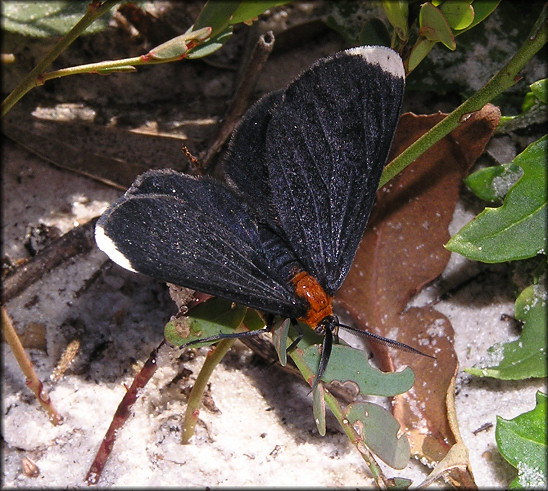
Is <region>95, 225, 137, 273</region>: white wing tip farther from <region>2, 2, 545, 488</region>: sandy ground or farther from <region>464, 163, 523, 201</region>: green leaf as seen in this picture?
<region>464, 163, 523, 201</region>: green leaf

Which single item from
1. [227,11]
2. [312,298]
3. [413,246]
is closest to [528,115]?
[413,246]

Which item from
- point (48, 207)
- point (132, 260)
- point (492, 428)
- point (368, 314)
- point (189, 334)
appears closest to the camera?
point (132, 260)

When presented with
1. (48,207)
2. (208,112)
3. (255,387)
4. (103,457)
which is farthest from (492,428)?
(48,207)

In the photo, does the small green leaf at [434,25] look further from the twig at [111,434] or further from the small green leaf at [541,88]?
the twig at [111,434]

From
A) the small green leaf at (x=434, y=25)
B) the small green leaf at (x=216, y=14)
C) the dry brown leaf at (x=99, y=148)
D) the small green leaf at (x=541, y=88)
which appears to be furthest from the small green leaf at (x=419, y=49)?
the dry brown leaf at (x=99, y=148)

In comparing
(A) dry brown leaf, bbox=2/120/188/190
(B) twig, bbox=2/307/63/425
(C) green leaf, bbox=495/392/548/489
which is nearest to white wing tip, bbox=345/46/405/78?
(A) dry brown leaf, bbox=2/120/188/190

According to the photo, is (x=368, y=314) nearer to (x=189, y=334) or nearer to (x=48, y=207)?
(x=189, y=334)
